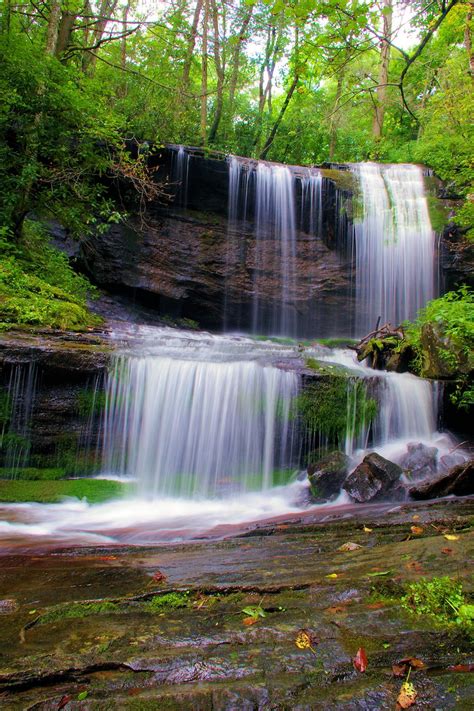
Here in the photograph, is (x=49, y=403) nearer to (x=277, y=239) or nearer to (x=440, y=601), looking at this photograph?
(x=440, y=601)

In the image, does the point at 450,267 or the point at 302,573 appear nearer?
the point at 302,573

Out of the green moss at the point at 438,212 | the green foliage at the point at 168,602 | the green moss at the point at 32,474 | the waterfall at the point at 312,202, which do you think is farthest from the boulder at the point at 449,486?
the green moss at the point at 438,212

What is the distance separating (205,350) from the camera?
9.15 meters

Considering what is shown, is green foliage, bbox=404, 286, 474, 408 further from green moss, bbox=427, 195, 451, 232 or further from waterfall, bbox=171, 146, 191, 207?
waterfall, bbox=171, 146, 191, 207

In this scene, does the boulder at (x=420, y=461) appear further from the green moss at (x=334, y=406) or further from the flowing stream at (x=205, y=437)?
the green moss at (x=334, y=406)

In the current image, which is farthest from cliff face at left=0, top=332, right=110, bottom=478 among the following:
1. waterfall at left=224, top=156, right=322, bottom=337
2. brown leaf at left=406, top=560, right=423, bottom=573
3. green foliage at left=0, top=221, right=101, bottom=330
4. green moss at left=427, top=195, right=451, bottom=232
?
green moss at left=427, top=195, right=451, bottom=232

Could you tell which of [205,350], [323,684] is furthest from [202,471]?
[323,684]

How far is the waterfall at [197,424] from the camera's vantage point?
687 centimetres

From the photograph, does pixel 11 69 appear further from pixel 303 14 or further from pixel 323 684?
pixel 323 684

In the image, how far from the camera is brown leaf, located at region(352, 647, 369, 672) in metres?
1.83

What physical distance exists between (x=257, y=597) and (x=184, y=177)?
45.6 feet

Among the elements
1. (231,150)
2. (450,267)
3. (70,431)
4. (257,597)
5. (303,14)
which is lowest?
(257,597)

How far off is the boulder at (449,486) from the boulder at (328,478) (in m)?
0.99

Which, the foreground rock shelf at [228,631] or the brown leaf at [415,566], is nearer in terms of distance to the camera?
the foreground rock shelf at [228,631]
